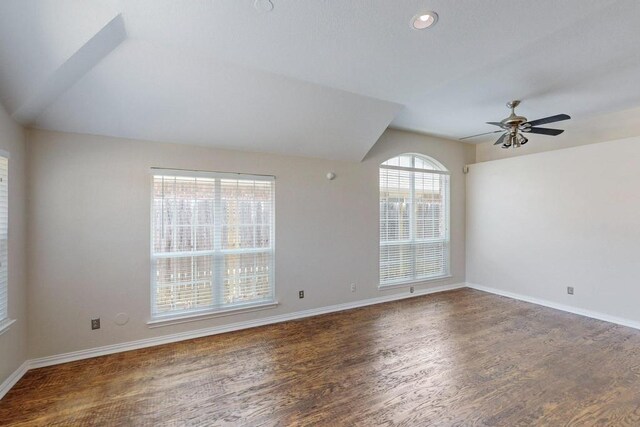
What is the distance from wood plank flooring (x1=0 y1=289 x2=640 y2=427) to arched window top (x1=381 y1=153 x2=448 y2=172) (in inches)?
108

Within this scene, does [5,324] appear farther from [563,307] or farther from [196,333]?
[563,307]

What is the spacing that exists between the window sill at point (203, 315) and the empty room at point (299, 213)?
0.02m

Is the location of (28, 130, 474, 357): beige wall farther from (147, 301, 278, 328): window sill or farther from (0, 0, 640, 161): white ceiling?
(0, 0, 640, 161): white ceiling

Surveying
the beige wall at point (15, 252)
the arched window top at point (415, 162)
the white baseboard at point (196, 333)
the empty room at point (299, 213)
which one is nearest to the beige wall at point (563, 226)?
the empty room at point (299, 213)

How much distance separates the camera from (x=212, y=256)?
372cm

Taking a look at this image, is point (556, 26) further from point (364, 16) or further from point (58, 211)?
point (58, 211)

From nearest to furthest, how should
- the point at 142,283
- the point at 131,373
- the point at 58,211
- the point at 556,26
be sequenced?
the point at 556,26, the point at 131,373, the point at 58,211, the point at 142,283

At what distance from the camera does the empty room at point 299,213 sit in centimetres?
217

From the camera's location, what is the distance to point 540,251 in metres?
4.87

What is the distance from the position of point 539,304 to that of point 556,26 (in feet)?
14.2

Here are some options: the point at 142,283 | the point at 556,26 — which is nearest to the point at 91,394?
the point at 142,283

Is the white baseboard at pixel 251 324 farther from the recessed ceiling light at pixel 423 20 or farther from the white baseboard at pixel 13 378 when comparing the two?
the recessed ceiling light at pixel 423 20

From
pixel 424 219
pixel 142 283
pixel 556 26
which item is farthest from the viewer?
pixel 424 219

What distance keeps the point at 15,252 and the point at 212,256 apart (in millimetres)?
1769
